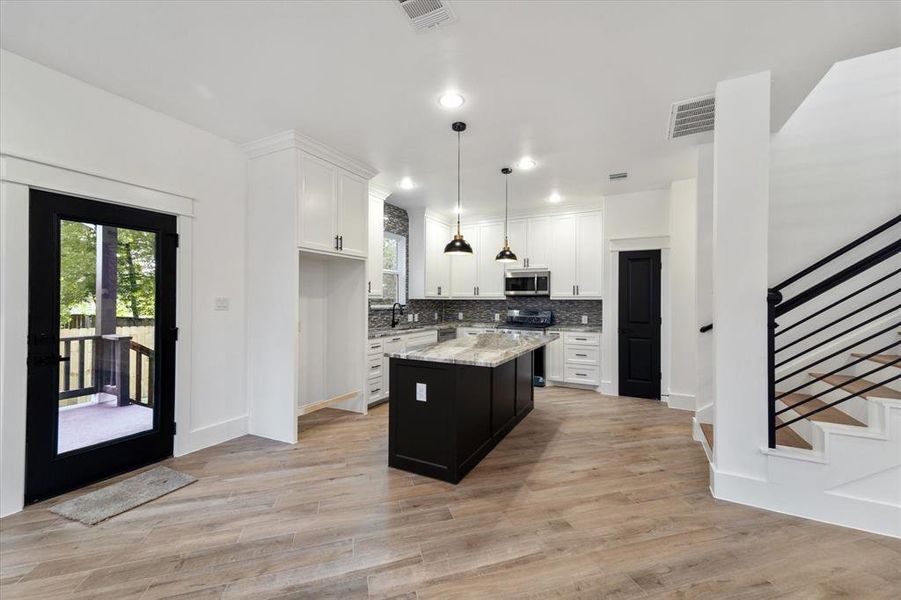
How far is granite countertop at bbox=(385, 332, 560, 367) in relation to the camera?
259 centimetres

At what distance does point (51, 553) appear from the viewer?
6.36 ft

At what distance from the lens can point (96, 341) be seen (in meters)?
2.71

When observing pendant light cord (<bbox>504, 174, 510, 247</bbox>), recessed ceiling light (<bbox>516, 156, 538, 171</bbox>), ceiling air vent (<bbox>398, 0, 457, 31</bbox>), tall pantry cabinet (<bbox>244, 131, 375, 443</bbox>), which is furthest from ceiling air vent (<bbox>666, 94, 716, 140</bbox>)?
tall pantry cabinet (<bbox>244, 131, 375, 443</bbox>)

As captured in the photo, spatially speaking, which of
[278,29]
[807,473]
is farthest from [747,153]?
[278,29]

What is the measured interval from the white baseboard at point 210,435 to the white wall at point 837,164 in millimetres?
5408

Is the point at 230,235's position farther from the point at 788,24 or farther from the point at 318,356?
the point at 788,24

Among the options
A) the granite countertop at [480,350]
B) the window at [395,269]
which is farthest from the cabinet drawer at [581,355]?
the window at [395,269]

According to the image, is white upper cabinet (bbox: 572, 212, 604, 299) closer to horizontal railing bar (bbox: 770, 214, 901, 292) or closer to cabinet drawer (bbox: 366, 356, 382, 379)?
horizontal railing bar (bbox: 770, 214, 901, 292)

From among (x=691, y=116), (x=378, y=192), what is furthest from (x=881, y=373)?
(x=378, y=192)

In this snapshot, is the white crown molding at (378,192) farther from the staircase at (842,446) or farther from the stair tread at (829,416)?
the stair tread at (829,416)

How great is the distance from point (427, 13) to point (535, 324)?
465 centimetres

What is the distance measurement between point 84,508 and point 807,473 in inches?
180

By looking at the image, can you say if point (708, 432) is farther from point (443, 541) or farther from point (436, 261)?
point (436, 261)

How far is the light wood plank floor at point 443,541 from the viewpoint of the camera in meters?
1.73
